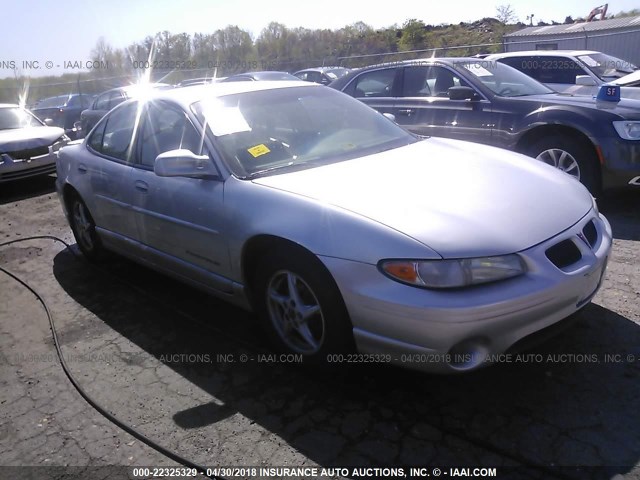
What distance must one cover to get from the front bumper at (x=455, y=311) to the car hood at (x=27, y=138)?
7783mm

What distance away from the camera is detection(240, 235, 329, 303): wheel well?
2828 mm

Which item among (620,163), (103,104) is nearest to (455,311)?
(620,163)

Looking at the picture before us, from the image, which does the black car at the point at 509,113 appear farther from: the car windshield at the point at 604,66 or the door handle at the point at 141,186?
the door handle at the point at 141,186

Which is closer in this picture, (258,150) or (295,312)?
(295,312)

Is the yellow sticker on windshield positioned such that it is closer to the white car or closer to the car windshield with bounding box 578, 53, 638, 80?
the white car

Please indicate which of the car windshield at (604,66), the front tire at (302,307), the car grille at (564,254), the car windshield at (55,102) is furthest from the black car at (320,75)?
the car grille at (564,254)

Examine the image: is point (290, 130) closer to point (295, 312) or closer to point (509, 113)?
point (295, 312)

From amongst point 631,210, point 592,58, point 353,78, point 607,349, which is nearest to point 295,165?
point 607,349

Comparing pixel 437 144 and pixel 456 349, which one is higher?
pixel 437 144

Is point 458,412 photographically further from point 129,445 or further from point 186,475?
point 129,445

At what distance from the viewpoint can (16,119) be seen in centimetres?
969

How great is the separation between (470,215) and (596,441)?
111 cm

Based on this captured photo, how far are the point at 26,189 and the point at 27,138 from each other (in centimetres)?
85

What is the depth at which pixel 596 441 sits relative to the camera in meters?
2.35
